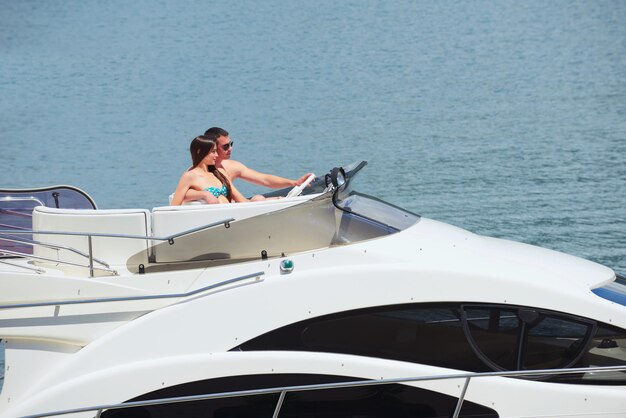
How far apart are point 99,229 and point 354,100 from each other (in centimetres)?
1922

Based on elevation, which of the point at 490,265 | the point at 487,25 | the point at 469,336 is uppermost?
the point at 487,25

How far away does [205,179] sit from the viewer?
5930 millimetres

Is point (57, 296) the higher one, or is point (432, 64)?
point (432, 64)

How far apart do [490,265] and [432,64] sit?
23440mm

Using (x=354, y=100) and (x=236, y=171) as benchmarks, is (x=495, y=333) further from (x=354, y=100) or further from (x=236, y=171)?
(x=354, y=100)

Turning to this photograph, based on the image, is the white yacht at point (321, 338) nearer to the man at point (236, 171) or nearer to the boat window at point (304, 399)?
the boat window at point (304, 399)

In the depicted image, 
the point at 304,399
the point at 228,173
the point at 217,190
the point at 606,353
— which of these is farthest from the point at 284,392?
the point at 228,173

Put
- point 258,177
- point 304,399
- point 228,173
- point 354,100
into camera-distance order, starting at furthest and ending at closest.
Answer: point 354,100 < point 228,173 < point 258,177 < point 304,399

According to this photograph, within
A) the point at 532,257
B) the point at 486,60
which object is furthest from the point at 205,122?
the point at 532,257

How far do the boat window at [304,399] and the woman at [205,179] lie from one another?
1.58m

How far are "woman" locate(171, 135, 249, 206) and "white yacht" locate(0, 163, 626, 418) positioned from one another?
0.98 metres

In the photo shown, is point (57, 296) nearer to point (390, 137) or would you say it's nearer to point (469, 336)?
point (469, 336)

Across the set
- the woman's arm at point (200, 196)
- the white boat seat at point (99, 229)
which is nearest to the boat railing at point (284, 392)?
the white boat seat at point (99, 229)

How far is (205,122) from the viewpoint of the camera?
22531 mm
